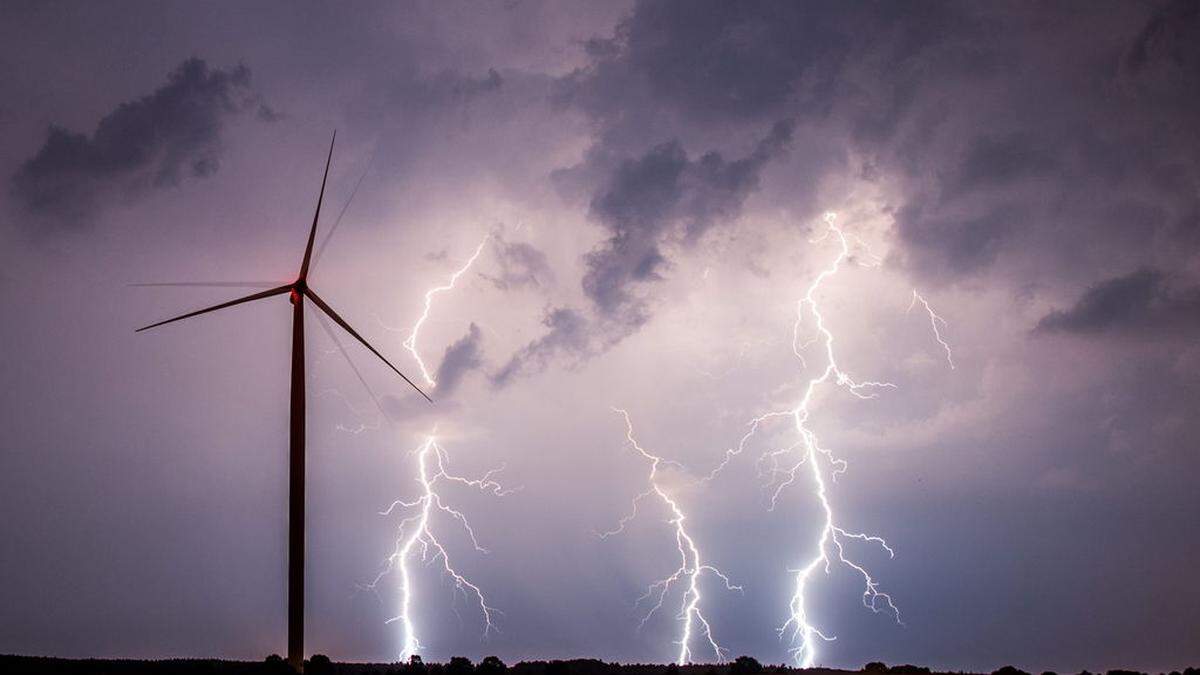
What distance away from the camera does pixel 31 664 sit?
32.5m

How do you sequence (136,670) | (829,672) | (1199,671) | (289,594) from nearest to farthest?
(289,594), (136,670), (1199,671), (829,672)

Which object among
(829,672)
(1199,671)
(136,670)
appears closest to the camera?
(136,670)

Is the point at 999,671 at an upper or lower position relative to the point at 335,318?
lower

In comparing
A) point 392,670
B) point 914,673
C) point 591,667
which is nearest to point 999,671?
point 914,673

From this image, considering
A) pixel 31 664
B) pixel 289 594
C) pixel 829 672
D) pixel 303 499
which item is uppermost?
pixel 303 499

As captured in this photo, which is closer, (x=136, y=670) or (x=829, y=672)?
(x=136, y=670)

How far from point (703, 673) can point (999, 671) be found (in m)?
12.6

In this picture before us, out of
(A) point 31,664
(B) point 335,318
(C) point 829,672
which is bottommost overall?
(C) point 829,672

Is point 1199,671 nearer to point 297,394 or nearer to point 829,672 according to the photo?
point 829,672

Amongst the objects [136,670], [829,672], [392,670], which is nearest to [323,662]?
[392,670]

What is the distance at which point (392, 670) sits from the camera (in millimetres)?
36625

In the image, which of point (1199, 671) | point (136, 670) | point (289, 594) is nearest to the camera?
point (289, 594)

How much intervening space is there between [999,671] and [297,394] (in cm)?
3004

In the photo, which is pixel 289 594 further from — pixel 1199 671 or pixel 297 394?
pixel 1199 671
